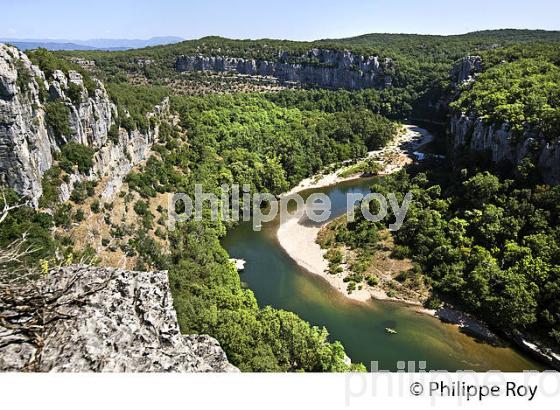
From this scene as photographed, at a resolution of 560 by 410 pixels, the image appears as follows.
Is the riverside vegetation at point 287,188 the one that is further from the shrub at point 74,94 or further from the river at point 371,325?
the river at point 371,325

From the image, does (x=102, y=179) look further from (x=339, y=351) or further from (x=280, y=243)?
(x=339, y=351)

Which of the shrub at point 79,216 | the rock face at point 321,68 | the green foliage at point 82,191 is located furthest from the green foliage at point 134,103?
the rock face at point 321,68

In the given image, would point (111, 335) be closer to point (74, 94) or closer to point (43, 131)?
point (43, 131)

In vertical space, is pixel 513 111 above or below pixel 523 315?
above

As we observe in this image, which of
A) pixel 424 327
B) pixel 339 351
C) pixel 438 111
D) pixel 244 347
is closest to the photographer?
pixel 244 347

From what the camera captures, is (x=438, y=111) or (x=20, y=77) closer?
(x=20, y=77)
